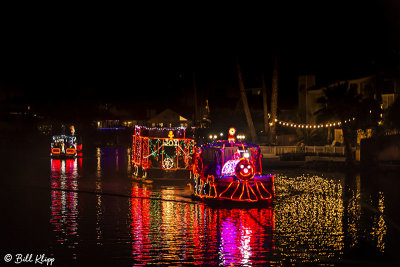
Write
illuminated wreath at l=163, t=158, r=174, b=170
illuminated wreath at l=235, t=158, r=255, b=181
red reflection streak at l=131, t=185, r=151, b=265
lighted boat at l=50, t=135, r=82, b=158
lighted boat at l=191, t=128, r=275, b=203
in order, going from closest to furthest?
red reflection streak at l=131, t=185, r=151, b=265
illuminated wreath at l=235, t=158, r=255, b=181
lighted boat at l=191, t=128, r=275, b=203
illuminated wreath at l=163, t=158, r=174, b=170
lighted boat at l=50, t=135, r=82, b=158

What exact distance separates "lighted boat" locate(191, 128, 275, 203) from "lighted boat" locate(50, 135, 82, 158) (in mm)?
28349

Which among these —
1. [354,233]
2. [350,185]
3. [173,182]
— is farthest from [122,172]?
[354,233]

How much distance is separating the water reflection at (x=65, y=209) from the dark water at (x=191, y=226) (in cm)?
3

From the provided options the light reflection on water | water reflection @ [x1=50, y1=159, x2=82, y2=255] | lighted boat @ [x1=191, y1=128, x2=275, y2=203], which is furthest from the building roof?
lighted boat @ [x1=191, y1=128, x2=275, y2=203]

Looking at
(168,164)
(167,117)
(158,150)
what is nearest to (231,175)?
(168,164)

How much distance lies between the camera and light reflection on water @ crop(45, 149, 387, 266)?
11.1 metres

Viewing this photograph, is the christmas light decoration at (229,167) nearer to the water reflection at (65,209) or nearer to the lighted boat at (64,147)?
the water reflection at (65,209)

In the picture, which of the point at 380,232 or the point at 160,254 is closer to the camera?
the point at 160,254

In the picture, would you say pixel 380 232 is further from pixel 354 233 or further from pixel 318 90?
pixel 318 90

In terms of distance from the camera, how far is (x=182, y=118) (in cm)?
9006

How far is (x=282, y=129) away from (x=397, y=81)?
67.0ft

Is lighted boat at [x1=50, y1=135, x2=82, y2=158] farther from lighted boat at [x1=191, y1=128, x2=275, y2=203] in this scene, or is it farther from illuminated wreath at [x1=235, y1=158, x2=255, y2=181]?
illuminated wreath at [x1=235, y1=158, x2=255, y2=181]

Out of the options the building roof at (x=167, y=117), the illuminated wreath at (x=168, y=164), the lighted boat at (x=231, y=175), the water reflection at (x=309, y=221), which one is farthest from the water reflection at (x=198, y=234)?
the building roof at (x=167, y=117)

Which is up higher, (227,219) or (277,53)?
(277,53)
